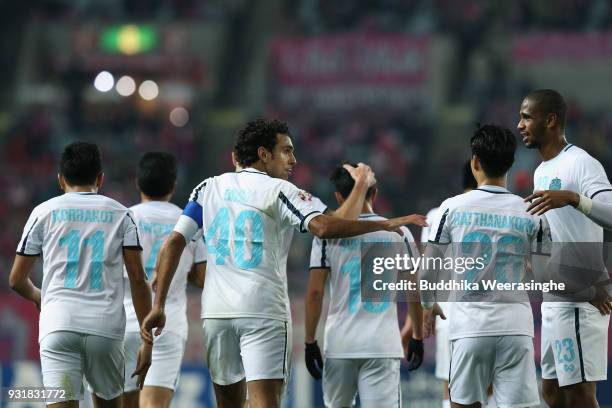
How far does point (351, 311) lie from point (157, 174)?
5.87ft

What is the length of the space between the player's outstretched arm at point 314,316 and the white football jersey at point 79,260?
1.29 meters

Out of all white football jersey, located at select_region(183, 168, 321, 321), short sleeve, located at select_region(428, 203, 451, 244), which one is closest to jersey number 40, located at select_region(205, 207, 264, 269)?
white football jersey, located at select_region(183, 168, 321, 321)

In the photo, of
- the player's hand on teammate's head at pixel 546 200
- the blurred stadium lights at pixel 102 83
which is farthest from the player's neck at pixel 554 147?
the blurred stadium lights at pixel 102 83

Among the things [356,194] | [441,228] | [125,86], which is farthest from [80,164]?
[125,86]

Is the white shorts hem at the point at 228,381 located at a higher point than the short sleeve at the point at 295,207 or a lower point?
lower

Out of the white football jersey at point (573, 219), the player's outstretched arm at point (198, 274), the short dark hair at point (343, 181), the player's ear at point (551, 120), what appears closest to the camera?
the white football jersey at point (573, 219)

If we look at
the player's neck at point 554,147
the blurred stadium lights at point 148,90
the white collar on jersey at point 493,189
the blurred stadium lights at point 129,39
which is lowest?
the white collar on jersey at point 493,189

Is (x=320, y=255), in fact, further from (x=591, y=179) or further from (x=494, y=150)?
(x=591, y=179)

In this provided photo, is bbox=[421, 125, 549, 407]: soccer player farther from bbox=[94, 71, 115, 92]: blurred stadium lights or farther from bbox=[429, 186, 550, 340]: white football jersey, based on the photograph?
bbox=[94, 71, 115, 92]: blurred stadium lights


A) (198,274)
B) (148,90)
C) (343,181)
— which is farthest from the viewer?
(148,90)

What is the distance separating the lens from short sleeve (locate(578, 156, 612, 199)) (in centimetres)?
655

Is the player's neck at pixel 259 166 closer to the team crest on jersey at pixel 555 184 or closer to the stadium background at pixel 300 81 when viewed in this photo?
the team crest on jersey at pixel 555 184

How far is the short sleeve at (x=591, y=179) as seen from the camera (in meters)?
6.55

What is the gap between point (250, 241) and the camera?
21.2 feet
